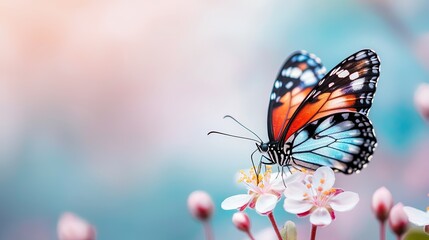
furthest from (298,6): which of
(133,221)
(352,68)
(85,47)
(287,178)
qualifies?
(287,178)

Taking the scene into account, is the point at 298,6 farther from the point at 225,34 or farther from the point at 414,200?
the point at 414,200

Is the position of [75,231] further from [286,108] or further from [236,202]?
[286,108]

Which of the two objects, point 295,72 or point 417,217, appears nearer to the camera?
point 417,217

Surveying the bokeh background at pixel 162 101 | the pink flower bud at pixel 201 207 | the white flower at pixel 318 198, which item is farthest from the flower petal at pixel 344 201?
the bokeh background at pixel 162 101

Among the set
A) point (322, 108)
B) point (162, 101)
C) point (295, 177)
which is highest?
point (162, 101)

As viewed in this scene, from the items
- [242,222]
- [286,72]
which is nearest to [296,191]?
[242,222]

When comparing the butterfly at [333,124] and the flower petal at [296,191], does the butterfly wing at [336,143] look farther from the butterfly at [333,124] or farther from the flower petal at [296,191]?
the flower petal at [296,191]

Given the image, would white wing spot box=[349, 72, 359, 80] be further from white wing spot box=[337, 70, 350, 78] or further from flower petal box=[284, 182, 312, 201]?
flower petal box=[284, 182, 312, 201]
